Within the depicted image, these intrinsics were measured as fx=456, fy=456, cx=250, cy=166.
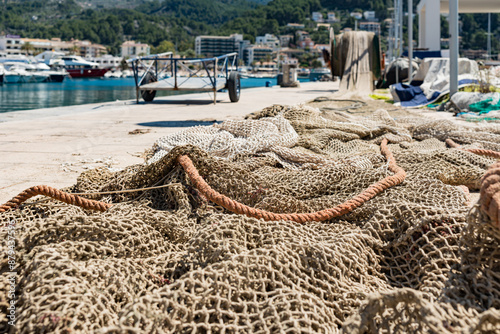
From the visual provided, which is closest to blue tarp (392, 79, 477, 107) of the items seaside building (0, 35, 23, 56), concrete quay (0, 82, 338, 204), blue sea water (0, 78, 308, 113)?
concrete quay (0, 82, 338, 204)

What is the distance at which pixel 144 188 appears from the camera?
2.22 m

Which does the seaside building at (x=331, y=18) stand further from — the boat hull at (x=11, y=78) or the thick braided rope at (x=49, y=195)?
the thick braided rope at (x=49, y=195)

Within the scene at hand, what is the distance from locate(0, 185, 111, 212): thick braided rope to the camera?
200 centimetres

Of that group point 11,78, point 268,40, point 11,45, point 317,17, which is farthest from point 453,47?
point 317,17

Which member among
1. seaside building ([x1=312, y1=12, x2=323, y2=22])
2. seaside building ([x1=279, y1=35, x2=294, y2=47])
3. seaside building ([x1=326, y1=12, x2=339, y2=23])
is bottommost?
seaside building ([x1=279, y1=35, x2=294, y2=47])

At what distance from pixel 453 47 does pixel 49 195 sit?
972cm

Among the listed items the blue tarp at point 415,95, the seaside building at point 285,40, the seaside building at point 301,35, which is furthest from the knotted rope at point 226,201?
the seaside building at point 285,40

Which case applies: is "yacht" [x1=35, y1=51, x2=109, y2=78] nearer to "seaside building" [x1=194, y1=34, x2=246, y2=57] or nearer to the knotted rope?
"seaside building" [x1=194, y1=34, x2=246, y2=57]

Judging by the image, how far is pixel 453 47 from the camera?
9742 millimetres

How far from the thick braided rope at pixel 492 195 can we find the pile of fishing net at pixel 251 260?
42mm

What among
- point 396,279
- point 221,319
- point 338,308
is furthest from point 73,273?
point 396,279

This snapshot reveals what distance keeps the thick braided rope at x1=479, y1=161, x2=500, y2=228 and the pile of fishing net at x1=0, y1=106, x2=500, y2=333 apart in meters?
0.04

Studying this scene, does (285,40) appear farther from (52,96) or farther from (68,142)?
(68,142)

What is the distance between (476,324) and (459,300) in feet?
0.77
